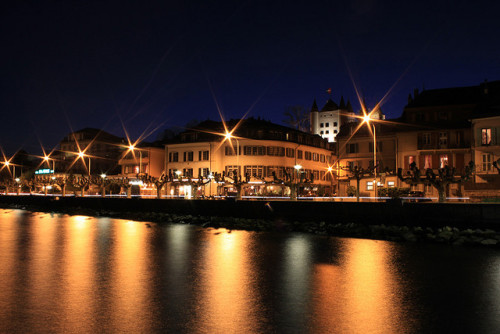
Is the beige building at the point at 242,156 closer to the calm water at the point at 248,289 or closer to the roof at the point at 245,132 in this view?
the roof at the point at 245,132

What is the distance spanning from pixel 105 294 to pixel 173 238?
44.3 feet

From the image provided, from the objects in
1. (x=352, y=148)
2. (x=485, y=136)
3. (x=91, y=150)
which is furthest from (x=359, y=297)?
(x=91, y=150)

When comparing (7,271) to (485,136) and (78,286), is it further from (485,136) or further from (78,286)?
(485,136)

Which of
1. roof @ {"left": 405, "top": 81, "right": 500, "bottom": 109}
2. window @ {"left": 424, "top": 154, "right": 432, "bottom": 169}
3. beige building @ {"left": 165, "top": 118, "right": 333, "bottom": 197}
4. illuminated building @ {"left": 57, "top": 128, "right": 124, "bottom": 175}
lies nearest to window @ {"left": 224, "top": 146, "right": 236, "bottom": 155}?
beige building @ {"left": 165, "top": 118, "right": 333, "bottom": 197}

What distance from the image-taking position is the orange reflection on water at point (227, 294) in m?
8.30

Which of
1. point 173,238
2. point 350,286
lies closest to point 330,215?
point 173,238

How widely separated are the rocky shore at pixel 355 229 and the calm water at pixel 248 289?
203 centimetres

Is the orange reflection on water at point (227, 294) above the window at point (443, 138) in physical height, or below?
below

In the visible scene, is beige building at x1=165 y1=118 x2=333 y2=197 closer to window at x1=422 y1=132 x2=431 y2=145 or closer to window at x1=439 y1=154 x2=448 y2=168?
window at x1=422 y1=132 x2=431 y2=145

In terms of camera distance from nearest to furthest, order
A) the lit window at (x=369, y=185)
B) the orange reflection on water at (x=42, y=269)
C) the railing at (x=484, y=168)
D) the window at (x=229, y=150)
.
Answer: the orange reflection on water at (x=42, y=269), the railing at (x=484, y=168), the lit window at (x=369, y=185), the window at (x=229, y=150)

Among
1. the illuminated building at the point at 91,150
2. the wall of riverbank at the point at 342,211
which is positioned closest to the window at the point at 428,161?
the wall of riverbank at the point at 342,211

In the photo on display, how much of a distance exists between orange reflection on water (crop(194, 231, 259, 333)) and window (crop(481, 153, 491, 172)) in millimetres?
33923

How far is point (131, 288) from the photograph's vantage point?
11.4 meters

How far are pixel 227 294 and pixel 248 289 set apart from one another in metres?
0.77
